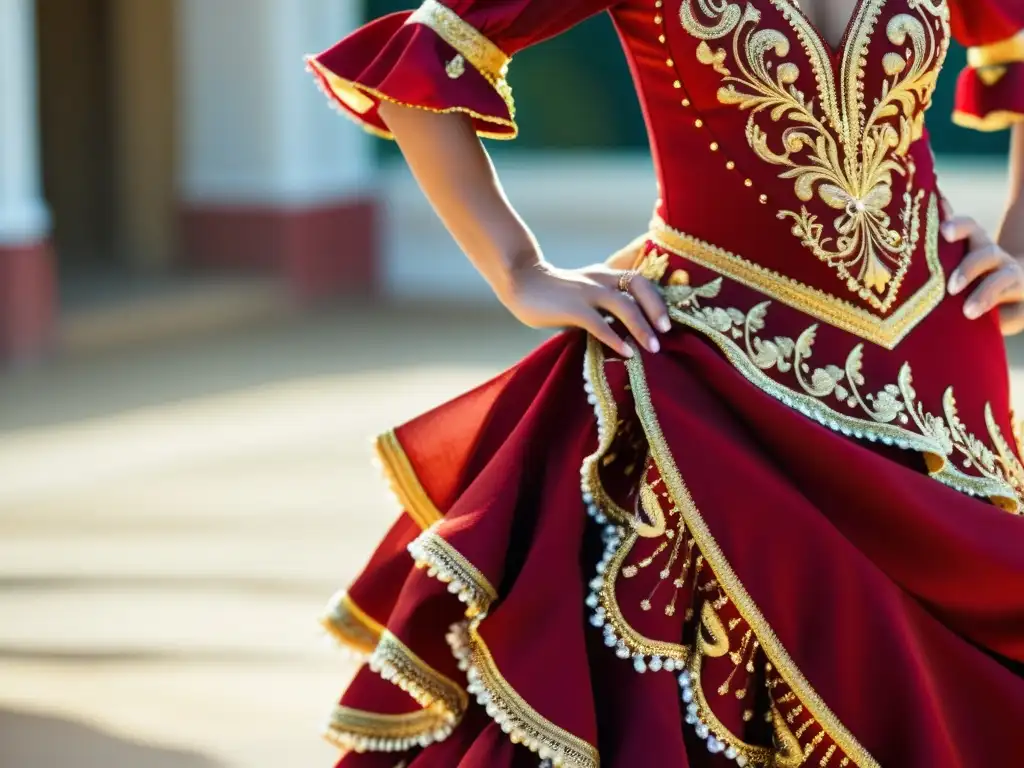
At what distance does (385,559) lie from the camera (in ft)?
5.73

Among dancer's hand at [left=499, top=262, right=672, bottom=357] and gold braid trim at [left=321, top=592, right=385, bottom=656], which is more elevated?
dancer's hand at [left=499, top=262, right=672, bottom=357]

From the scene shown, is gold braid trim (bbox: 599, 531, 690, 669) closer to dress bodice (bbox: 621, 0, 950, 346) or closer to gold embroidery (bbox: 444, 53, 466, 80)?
dress bodice (bbox: 621, 0, 950, 346)

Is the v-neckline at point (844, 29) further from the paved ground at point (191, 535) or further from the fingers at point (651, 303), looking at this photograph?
the paved ground at point (191, 535)

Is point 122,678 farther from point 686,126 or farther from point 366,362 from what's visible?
point 366,362

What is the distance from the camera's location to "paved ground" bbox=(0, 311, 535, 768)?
7.98 feet

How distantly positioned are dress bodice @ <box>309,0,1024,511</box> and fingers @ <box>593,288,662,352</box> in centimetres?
4

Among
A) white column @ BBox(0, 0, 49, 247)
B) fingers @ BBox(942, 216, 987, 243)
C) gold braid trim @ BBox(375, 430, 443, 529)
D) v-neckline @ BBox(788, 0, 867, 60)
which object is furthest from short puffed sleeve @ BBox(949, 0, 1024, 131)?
white column @ BBox(0, 0, 49, 247)

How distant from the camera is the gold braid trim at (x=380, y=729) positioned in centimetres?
161

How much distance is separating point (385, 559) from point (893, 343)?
0.57m

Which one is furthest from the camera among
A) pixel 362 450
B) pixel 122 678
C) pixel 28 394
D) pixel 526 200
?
pixel 526 200

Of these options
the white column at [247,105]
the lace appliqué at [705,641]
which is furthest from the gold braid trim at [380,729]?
the white column at [247,105]

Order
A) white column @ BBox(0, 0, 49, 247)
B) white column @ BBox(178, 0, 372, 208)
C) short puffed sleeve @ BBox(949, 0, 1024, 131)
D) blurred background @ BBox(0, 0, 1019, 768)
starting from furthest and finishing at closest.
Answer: white column @ BBox(178, 0, 372, 208) < white column @ BBox(0, 0, 49, 247) < blurred background @ BBox(0, 0, 1019, 768) < short puffed sleeve @ BBox(949, 0, 1024, 131)

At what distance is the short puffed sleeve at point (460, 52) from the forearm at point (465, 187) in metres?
0.03

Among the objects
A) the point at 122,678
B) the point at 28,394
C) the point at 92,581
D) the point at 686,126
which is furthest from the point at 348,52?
the point at 28,394
